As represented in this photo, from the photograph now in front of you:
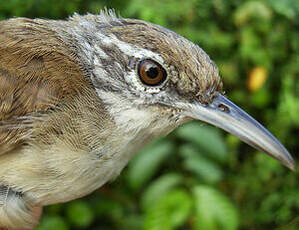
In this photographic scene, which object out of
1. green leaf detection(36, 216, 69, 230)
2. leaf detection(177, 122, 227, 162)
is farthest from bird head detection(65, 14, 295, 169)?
green leaf detection(36, 216, 69, 230)

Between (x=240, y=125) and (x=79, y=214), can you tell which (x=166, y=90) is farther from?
(x=79, y=214)

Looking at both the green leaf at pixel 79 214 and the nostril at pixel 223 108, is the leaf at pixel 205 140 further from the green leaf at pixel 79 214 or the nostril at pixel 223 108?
the nostril at pixel 223 108

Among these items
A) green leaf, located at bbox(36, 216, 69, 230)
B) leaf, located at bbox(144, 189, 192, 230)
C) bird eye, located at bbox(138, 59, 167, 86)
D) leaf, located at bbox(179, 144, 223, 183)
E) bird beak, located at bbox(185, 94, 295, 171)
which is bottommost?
green leaf, located at bbox(36, 216, 69, 230)

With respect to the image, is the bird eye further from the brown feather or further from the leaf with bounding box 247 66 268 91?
the leaf with bounding box 247 66 268 91

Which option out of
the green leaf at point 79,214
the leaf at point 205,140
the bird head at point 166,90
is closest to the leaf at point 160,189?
the leaf at point 205,140

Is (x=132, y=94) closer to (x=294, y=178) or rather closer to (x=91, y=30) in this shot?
(x=91, y=30)

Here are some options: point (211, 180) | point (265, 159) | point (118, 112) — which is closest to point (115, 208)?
point (211, 180)

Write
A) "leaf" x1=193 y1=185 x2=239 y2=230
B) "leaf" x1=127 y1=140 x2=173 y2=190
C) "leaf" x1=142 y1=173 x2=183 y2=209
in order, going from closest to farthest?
"leaf" x1=193 y1=185 x2=239 y2=230
"leaf" x1=142 y1=173 x2=183 y2=209
"leaf" x1=127 y1=140 x2=173 y2=190

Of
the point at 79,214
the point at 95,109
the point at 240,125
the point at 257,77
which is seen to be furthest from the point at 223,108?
the point at 257,77
